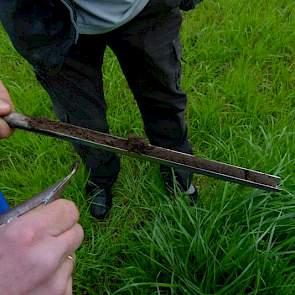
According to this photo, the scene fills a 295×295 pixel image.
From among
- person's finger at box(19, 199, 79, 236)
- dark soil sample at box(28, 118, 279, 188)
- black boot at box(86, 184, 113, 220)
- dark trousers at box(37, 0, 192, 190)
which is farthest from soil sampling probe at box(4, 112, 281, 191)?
Result: black boot at box(86, 184, 113, 220)

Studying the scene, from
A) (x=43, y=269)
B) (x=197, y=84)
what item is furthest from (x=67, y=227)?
(x=197, y=84)

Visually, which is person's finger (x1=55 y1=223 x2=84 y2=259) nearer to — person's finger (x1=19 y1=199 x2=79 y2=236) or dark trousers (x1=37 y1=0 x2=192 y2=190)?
person's finger (x1=19 y1=199 x2=79 y2=236)

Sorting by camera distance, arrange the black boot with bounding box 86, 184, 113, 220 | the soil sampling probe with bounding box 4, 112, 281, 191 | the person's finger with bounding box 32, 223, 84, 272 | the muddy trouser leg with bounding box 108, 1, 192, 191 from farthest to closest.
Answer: the black boot with bounding box 86, 184, 113, 220 < the muddy trouser leg with bounding box 108, 1, 192, 191 < the soil sampling probe with bounding box 4, 112, 281, 191 < the person's finger with bounding box 32, 223, 84, 272

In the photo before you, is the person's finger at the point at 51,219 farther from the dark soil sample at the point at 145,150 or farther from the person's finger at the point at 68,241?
the dark soil sample at the point at 145,150

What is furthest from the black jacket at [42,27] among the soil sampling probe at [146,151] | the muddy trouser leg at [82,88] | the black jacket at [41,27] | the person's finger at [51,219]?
the person's finger at [51,219]

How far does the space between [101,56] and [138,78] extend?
128 millimetres

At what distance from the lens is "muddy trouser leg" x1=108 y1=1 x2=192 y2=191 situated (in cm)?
129

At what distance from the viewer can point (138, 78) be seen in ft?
4.66

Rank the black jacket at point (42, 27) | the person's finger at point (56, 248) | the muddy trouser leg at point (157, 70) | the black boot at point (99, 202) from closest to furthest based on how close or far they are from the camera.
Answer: the person's finger at point (56, 248)
the black jacket at point (42, 27)
the muddy trouser leg at point (157, 70)
the black boot at point (99, 202)

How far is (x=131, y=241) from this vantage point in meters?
1.54

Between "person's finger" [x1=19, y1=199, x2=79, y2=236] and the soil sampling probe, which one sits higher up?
"person's finger" [x1=19, y1=199, x2=79, y2=236]

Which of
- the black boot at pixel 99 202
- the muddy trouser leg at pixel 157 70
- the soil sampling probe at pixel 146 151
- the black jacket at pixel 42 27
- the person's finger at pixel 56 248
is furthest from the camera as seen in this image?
the black boot at pixel 99 202

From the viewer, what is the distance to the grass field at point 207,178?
135 cm

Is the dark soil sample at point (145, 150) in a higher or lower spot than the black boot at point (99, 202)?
higher
